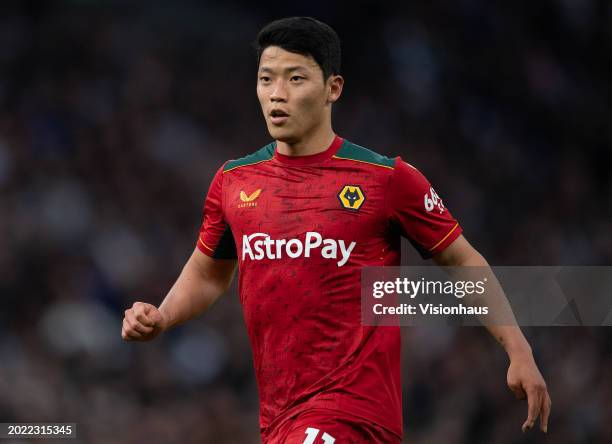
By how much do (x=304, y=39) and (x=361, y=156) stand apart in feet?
1.83

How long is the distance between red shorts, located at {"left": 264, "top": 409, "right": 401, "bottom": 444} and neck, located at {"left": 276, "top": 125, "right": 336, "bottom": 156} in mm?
1123

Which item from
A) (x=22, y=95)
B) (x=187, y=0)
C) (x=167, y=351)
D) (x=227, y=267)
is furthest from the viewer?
(x=187, y=0)

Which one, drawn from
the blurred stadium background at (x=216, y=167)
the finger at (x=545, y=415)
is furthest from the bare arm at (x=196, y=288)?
the blurred stadium background at (x=216, y=167)

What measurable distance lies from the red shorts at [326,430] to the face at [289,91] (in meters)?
1.18

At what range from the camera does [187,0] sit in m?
12.9

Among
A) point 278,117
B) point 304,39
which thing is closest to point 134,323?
point 278,117

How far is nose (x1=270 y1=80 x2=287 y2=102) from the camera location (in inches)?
196

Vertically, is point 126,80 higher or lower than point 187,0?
lower

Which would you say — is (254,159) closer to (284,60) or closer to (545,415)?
(284,60)

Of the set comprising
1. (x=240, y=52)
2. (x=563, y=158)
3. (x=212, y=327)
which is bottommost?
(x=212, y=327)

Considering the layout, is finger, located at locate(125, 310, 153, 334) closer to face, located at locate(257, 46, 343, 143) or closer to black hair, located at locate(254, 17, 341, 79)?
face, located at locate(257, 46, 343, 143)

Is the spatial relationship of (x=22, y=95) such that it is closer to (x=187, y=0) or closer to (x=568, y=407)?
(x=187, y=0)

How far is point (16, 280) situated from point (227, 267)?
18.3 ft

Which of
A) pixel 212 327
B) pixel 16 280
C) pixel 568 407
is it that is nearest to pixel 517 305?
pixel 568 407
